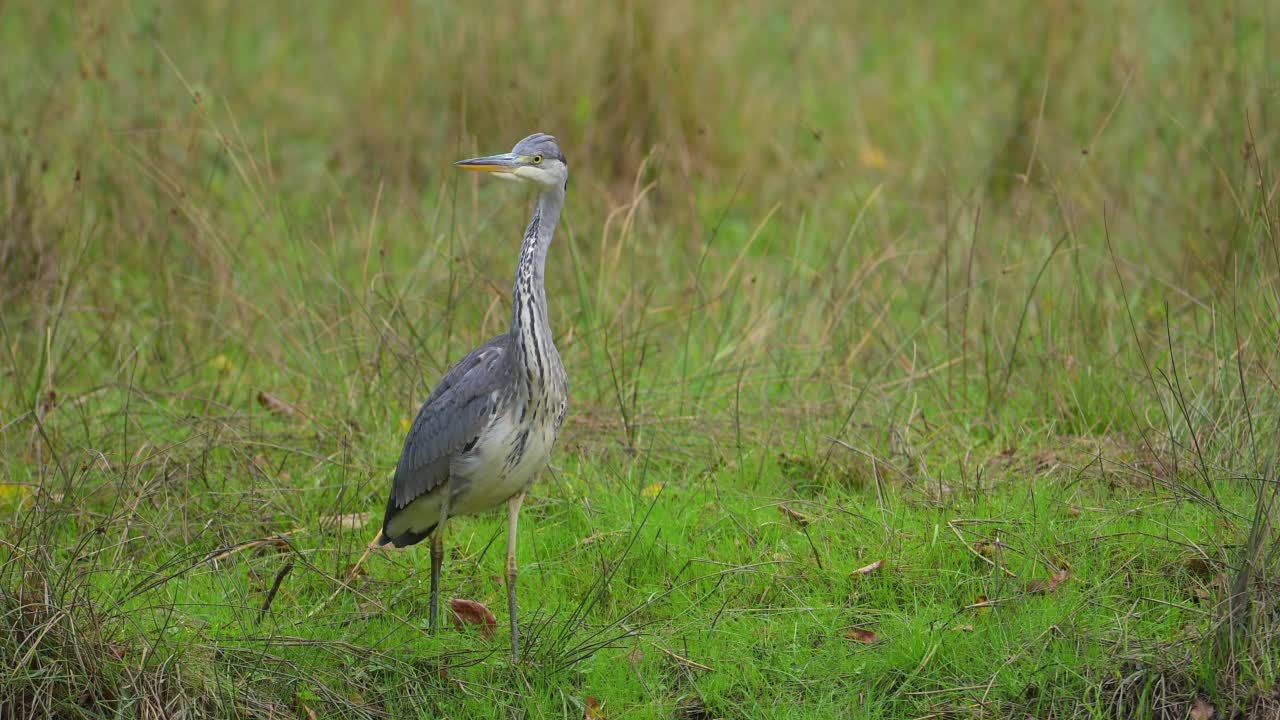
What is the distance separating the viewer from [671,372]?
618 cm

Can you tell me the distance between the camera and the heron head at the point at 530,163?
4.45m

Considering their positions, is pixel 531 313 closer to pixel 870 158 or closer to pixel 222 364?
pixel 222 364

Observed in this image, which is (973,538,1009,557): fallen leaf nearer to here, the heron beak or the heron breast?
the heron breast

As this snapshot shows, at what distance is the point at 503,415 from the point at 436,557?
586 mm

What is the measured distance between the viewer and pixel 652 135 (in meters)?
7.98

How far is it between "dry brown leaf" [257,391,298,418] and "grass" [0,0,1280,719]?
2 centimetres

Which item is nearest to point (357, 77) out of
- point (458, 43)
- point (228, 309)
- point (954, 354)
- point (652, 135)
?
point (458, 43)

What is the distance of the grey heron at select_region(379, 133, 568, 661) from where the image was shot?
4328 mm

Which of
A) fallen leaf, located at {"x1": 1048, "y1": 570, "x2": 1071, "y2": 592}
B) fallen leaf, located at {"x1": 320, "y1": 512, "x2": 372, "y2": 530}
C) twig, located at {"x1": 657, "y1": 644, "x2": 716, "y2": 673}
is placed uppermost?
fallen leaf, located at {"x1": 1048, "y1": 570, "x2": 1071, "y2": 592}

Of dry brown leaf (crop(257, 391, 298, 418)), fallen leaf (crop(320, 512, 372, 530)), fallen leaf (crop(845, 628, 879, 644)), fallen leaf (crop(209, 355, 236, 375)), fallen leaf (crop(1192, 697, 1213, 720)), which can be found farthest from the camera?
fallen leaf (crop(209, 355, 236, 375))

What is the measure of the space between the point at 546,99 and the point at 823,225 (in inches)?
65.6

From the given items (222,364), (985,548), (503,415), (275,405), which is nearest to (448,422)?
(503,415)

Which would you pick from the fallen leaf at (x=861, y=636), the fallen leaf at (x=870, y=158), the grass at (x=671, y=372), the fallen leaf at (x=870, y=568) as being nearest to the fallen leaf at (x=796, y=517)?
the grass at (x=671, y=372)

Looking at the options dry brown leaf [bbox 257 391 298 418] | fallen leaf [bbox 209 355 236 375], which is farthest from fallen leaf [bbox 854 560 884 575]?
fallen leaf [bbox 209 355 236 375]
